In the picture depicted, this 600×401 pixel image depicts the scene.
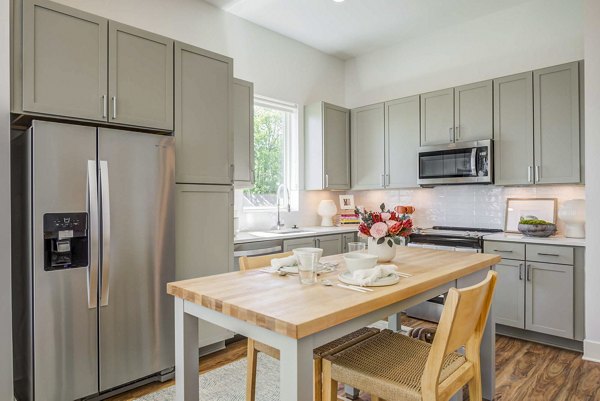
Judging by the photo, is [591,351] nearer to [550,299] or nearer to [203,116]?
[550,299]

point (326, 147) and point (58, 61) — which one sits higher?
point (58, 61)

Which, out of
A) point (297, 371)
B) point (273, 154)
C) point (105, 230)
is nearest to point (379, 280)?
point (297, 371)

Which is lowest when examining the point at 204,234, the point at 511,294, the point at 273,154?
the point at 511,294

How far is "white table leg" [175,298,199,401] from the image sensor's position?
154 cm

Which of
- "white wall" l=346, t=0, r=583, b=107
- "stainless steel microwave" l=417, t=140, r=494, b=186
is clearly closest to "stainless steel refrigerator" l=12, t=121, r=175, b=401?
"stainless steel microwave" l=417, t=140, r=494, b=186

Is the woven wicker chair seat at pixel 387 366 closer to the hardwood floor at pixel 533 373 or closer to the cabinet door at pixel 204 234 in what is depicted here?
the hardwood floor at pixel 533 373

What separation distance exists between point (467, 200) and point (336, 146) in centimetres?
162

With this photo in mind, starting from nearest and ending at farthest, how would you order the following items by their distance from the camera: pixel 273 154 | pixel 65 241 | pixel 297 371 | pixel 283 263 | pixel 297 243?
pixel 297 371 → pixel 283 263 → pixel 65 241 → pixel 297 243 → pixel 273 154

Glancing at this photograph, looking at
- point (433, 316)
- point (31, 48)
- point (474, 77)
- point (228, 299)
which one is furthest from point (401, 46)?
point (228, 299)

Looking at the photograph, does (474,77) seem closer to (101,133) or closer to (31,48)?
(101,133)

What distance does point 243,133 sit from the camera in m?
3.45

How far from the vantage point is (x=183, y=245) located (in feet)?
8.87

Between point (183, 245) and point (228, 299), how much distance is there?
1.45 m

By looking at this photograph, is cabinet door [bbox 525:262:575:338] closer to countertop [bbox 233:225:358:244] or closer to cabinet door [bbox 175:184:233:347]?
countertop [bbox 233:225:358:244]
